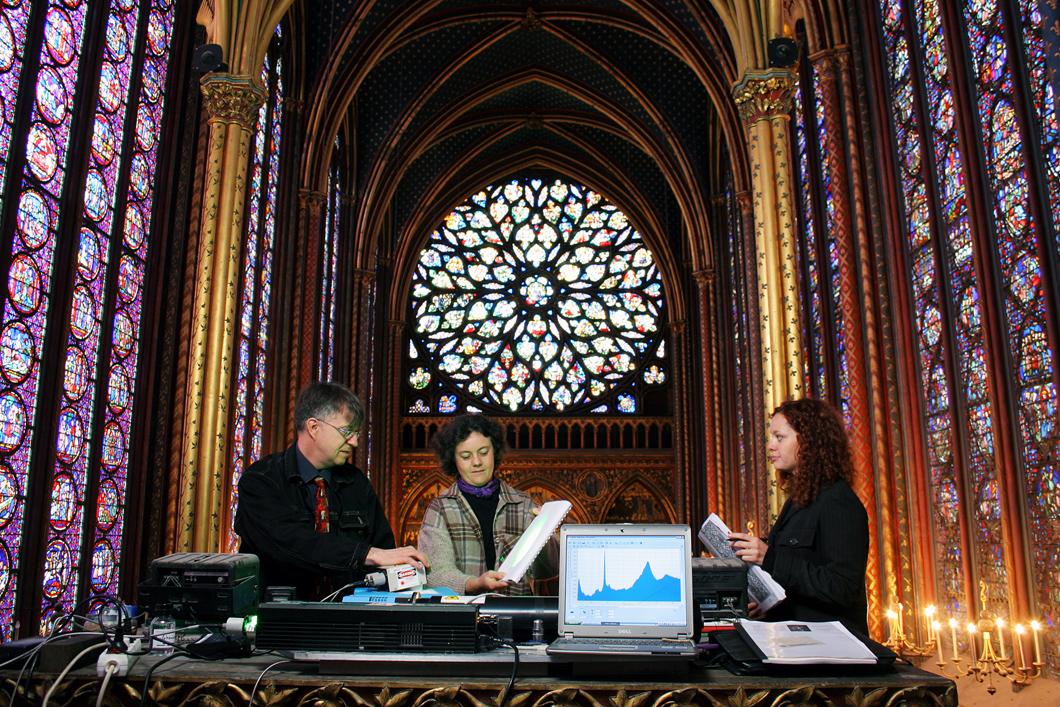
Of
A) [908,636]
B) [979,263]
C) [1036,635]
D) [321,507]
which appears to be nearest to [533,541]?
[321,507]

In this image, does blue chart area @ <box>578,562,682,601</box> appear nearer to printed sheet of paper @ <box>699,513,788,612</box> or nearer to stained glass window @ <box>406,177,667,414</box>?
printed sheet of paper @ <box>699,513,788,612</box>

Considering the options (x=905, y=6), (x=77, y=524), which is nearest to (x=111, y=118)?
(x=77, y=524)

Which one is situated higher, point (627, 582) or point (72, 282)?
point (72, 282)

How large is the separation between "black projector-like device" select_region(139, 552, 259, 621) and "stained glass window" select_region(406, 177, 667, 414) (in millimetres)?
16233

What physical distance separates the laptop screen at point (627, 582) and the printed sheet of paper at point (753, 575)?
0.48 metres

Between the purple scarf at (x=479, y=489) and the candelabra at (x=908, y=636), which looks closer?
the purple scarf at (x=479, y=489)

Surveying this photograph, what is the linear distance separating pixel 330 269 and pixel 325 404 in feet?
38.7

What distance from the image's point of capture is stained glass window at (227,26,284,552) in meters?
10.4

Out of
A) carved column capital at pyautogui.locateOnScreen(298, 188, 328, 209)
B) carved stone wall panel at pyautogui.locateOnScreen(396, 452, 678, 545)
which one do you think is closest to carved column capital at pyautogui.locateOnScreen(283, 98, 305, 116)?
carved column capital at pyautogui.locateOnScreen(298, 188, 328, 209)

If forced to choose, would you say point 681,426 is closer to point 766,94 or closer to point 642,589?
point 766,94

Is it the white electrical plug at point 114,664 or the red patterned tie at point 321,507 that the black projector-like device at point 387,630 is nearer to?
the white electrical plug at point 114,664

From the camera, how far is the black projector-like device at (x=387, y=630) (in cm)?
224

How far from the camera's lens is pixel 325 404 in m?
3.30

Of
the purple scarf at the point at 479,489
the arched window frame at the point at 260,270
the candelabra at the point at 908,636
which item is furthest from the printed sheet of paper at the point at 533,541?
the arched window frame at the point at 260,270
